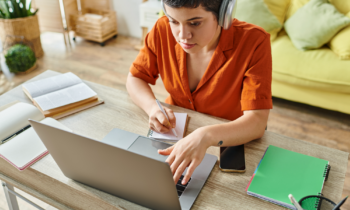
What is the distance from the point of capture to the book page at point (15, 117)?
89 cm

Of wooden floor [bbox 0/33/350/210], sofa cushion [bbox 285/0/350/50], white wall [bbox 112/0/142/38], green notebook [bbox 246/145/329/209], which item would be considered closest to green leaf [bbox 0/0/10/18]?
wooden floor [bbox 0/33/350/210]

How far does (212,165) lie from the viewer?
836mm

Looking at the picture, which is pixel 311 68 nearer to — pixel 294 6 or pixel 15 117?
pixel 294 6

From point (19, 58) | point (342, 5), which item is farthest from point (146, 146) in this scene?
point (19, 58)

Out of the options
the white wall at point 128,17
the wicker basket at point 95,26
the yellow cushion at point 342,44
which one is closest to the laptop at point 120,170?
the yellow cushion at point 342,44

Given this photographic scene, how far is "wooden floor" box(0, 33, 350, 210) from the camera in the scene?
83.7 inches

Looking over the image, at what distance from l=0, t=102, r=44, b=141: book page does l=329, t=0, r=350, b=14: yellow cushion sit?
241cm

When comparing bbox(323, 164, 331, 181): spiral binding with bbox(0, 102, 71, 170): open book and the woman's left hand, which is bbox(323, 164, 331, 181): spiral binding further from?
bbox(0, 102, 71, 170): open book

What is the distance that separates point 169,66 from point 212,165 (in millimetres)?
492

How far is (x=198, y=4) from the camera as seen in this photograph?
2.66 ft

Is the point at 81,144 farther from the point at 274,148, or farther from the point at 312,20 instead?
the point at 312,20

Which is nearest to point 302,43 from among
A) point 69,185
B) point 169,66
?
point 169,66

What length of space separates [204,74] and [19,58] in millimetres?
2302

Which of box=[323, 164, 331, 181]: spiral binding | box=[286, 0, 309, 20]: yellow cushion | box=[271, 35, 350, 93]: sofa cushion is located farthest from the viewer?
box=[286, 0, 309, 20]: yellow cushion
